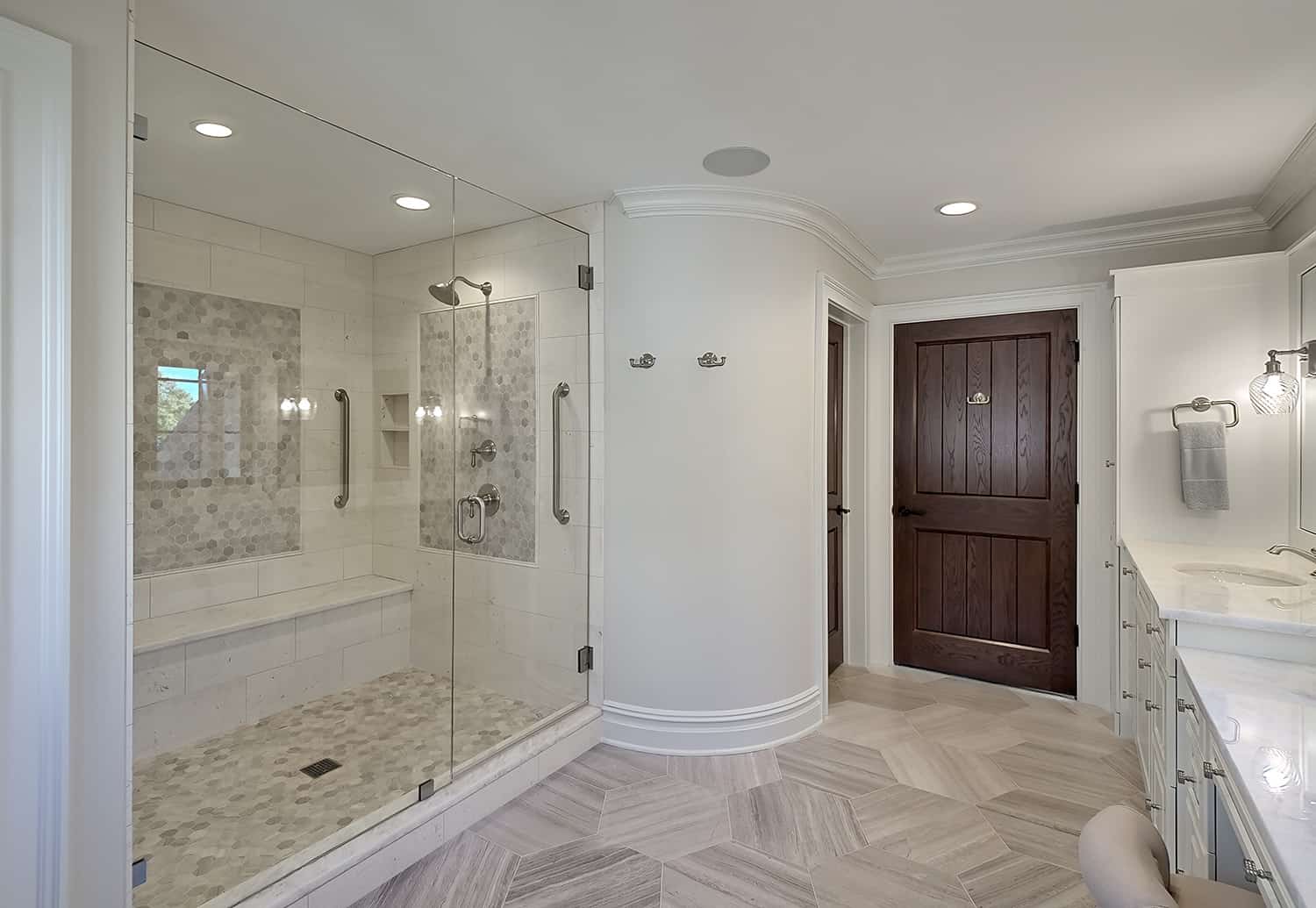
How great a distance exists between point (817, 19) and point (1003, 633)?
3.28 meters

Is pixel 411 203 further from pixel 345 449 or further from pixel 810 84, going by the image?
pixel 810 84

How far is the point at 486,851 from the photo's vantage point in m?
2.22

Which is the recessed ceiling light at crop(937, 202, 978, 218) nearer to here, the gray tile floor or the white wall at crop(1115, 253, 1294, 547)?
the white wall at crop(1115, 253, 1294, 547)

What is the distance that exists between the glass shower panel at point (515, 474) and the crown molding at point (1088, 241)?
198 centimetres

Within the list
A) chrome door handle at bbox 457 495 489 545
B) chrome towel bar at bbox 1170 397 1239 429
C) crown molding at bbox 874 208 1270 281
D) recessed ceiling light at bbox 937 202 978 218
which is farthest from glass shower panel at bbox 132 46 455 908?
chrome towel bar at bbox 1170 397 1239 429

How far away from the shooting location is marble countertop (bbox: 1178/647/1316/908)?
0.91m

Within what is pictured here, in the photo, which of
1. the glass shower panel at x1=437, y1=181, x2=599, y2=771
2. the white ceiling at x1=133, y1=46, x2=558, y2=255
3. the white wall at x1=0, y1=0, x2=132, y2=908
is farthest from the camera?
the glass shower panel at x1=437, y1=181, x2=599, y2=771

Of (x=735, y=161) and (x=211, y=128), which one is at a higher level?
(x=735, y=161)

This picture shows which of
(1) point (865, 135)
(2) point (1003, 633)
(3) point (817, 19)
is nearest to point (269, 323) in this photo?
(3) point (817, 19)

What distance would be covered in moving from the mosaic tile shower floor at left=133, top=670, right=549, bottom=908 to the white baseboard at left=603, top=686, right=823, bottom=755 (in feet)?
1.79

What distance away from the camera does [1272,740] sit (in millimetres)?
1218

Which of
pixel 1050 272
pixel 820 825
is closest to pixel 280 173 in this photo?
pixel 820 825

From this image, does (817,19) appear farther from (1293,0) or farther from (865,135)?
(1293,0)

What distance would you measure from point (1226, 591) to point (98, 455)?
3.00 meters
